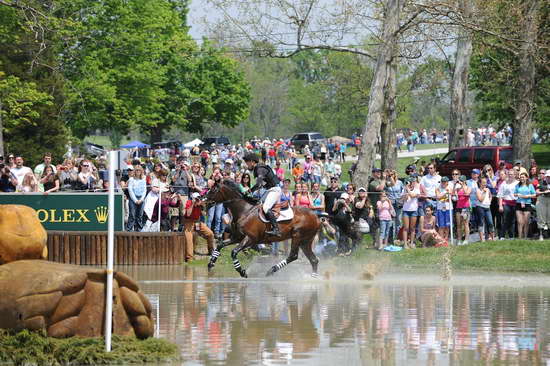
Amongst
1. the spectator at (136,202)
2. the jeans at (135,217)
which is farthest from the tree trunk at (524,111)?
the jeans at (135,217)

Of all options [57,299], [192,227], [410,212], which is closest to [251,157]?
[192,227]

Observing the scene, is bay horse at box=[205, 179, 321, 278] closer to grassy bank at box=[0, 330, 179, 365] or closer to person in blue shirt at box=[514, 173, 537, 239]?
person in blue shirt at box=[514, 173, 537, 239]

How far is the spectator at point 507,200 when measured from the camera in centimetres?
2802

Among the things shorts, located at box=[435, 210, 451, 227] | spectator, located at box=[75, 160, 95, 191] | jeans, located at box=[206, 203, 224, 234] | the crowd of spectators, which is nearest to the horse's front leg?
the crowd of spectators

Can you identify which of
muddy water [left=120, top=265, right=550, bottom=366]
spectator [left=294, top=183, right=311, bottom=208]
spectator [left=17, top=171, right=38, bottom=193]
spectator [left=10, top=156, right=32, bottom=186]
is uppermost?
spectator [left=10, top=156, right=32, bottom=186]

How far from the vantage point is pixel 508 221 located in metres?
28.5

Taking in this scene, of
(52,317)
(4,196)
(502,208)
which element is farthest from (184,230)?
(52,317)

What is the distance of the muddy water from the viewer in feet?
41.7

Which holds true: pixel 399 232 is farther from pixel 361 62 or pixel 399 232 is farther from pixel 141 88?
pixel 361 62

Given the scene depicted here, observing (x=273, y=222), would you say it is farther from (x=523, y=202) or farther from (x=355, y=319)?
(x=355, y=319)

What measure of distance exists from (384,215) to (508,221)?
3.21 metres

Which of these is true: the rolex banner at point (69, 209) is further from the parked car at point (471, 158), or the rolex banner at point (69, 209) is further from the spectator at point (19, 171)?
the parked car at point (471, 158)

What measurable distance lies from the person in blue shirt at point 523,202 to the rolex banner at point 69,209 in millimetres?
9931

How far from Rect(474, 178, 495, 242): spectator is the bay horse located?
5.94 m
